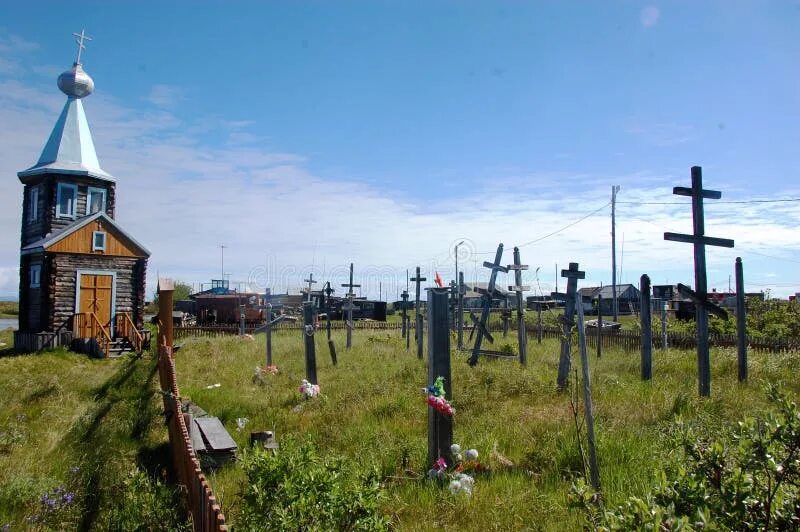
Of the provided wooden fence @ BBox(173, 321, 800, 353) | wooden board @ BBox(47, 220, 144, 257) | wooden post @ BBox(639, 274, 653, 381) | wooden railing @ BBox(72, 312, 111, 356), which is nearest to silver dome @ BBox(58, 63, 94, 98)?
wooden board @ BBox(47, 220, 144, 257)

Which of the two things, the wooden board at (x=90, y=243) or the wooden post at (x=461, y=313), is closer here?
the wooden post at (x=461, y=313)

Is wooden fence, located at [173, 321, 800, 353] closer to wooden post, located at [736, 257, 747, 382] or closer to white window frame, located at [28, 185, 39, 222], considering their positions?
wooden post, located at [736, 257, 747, 382]

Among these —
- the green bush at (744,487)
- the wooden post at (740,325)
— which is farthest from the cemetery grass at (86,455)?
the wooden post at (740,325)

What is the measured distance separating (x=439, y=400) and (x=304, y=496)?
261cm

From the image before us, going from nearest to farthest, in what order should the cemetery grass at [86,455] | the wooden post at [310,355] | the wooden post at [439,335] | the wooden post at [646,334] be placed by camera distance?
the cemetery grass at [86,455]
the wooden post at [439,335]
the wooden post at [646,334]
the wooden post at [310,355]

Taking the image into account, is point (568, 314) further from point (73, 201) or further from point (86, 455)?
point (73, 201)

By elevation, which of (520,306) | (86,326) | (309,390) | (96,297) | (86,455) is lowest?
(86,455)

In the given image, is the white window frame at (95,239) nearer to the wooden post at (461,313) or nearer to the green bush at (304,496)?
the wooden post at (461,313)

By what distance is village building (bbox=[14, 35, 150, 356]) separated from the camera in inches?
815

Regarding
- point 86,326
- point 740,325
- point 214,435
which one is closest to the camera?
point 214,435

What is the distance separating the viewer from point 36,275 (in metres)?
21.5

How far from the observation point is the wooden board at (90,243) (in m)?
20.9

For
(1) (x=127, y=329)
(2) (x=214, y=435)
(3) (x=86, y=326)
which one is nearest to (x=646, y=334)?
(2) (x=214, y=435)

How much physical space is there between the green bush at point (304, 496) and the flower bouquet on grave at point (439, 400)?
1.96m
